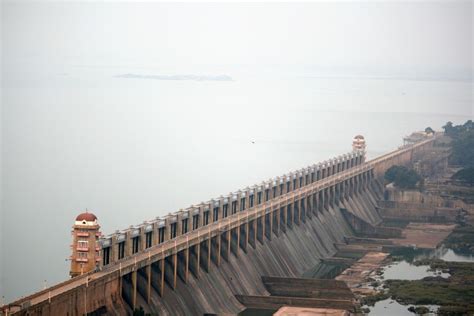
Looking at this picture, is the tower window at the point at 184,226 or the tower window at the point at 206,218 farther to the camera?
the tower window at the point at 206,218

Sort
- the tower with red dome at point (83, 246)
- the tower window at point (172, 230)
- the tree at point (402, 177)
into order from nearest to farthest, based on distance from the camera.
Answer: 1. the tower with red dome at point (83, 246)
2. the tower window at point (172, 230)
3. the tree at point (402, 177)

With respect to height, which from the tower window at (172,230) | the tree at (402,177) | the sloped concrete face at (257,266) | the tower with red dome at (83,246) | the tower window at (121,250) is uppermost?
the tower with red dome at (83,246)

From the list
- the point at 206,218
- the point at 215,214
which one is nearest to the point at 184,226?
the point at 206,218

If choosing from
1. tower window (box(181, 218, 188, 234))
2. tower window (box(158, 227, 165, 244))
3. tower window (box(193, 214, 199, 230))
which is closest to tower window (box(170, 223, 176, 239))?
tower window (box(181, 218, 188, 234))

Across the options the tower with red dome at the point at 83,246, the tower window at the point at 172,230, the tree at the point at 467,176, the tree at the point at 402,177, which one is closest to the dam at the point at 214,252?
the tower window at the point at 172,230

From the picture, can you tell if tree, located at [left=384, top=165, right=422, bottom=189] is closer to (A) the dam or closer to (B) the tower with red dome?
(A) the dam

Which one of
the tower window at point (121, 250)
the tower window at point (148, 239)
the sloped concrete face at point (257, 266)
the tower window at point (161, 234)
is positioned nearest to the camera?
the tower window at point (121, 250)

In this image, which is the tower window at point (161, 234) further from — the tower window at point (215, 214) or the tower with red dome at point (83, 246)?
the tower with red dome at point (83, 246)

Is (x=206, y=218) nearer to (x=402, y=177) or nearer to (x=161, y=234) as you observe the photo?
(x=161, y=234)
